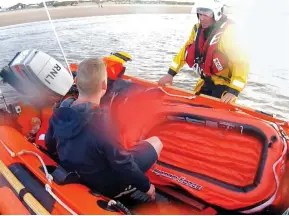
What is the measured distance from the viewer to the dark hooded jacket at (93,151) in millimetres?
1520

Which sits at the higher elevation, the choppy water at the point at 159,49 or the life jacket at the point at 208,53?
the life jacket at the point at 208,53

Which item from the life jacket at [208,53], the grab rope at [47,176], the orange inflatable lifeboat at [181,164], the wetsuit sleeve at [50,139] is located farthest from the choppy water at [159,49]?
the wetsuit sleeve at [50,139]

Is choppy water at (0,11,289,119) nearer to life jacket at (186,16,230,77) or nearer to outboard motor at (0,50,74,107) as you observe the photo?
life jacket at (186,16,230,77)

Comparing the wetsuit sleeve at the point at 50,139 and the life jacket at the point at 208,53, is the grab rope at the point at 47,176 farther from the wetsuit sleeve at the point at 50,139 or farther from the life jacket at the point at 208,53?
the life jacket at the point at 208,53

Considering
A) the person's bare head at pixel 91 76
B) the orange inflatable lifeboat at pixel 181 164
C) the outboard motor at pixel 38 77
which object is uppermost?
the person's bare head at pixel 91 76

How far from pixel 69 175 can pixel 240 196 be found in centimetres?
82

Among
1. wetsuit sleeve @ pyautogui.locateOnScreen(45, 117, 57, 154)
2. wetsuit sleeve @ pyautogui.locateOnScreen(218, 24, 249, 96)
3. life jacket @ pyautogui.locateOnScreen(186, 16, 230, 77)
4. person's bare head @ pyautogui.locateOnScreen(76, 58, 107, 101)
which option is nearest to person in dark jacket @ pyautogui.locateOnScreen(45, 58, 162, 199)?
person's bare head @ pyautogui.locateOnScreen(76, 58, 107, 101)

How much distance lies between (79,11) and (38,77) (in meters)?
16.7

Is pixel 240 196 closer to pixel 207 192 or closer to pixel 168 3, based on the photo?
pixel 207 192

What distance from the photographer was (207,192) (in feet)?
6.10

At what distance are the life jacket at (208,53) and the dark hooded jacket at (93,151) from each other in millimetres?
1245

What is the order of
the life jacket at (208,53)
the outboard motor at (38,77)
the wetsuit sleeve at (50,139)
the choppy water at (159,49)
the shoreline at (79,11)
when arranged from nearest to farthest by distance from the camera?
1. the wetsuit sleeve at (50,139)
2. the outboard motor at (38,77)
3. the life jacket at (208,53)
4. the choppy water at (159,49)
5. the shoreline at (79,11)

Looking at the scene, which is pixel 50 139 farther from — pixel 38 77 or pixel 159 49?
pixel 159 49

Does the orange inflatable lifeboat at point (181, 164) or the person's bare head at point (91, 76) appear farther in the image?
the orange inflatable lifeboat at point (181, 164)
